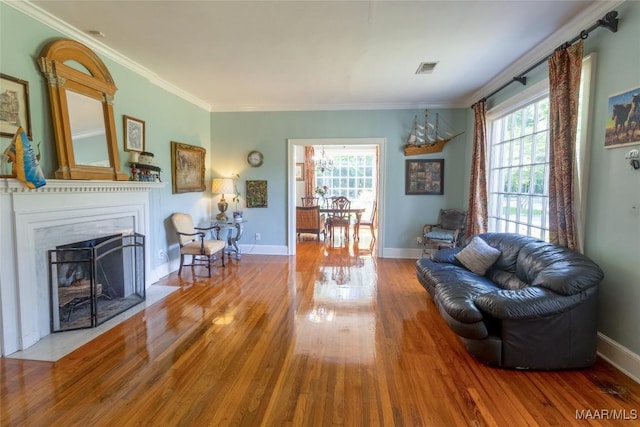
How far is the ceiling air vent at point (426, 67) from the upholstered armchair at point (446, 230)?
7.62 ft

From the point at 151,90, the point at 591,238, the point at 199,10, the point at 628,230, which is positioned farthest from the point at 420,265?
the point at 151,90

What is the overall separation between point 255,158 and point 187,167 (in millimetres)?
1263

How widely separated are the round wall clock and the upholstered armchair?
3156mm

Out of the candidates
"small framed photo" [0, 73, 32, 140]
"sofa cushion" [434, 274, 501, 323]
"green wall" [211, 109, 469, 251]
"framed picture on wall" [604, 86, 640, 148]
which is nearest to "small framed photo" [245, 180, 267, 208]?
"green wall" [211, 109, 469, 251]

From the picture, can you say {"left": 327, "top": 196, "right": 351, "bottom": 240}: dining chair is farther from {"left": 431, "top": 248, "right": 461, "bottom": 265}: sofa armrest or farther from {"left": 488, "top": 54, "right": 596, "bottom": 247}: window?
{"left": 431, "top": 248, "right": 461, "bottom": 265}: sofa armrest

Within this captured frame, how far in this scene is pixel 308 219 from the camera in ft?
22.8

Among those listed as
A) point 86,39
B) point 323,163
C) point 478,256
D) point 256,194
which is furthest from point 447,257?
point 323,163

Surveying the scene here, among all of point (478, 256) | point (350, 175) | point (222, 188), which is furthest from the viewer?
point (350, 175)

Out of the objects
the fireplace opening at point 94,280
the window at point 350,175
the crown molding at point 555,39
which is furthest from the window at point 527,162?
the window at point 350,175

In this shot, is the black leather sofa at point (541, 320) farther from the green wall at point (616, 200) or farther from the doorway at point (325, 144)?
the doorway at point (325, 144)

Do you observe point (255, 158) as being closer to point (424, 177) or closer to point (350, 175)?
point (424, 177)

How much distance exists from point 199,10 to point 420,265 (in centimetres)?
330

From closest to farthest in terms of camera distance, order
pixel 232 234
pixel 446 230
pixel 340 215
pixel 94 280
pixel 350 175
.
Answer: pixel 94 280, pixel 446 230, pixel 232 234, pixel 340 215, pixel 350 175

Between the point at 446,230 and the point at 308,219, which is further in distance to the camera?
the point at 308,219
